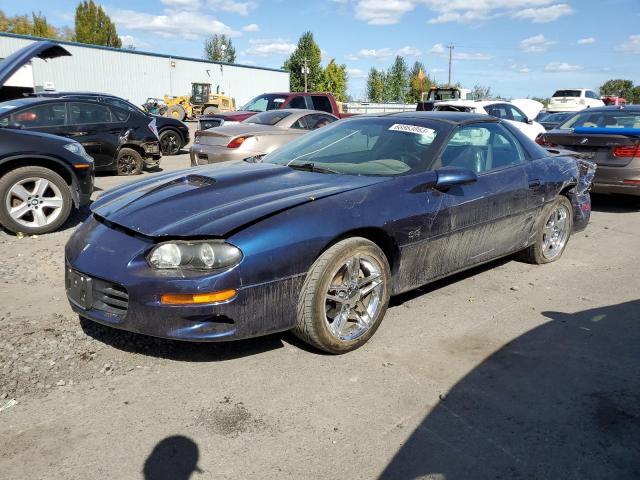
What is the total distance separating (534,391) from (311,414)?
126 cm

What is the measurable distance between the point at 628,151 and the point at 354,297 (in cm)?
603

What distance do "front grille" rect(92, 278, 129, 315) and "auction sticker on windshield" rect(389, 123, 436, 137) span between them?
2.50 metres

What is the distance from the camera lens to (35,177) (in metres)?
6.03

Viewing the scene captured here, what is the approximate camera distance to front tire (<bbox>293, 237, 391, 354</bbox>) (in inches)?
125

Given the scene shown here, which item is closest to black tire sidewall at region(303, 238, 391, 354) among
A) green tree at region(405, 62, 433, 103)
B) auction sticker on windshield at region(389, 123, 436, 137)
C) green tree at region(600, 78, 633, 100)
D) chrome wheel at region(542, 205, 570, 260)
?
auction sticker on windshield at region(389, 123, 436, 137)

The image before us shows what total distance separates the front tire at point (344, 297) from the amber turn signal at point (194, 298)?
476 mm

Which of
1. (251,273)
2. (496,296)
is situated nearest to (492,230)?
(496,296)

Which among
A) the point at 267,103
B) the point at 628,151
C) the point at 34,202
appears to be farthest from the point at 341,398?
the point at 267,103

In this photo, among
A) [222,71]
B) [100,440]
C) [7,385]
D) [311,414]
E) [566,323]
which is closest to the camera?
[100,440]

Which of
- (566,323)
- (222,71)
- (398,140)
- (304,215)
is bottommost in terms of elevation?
(566,323)

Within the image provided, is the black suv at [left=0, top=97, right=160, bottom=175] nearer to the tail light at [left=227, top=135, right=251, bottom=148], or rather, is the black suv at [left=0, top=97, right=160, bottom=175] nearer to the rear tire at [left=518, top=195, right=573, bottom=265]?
the tail light at [left=227, top=135, right=251, bottom=148]

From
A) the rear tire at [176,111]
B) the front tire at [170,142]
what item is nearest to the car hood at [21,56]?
the front tire at [170,142]

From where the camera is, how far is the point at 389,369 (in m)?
3.24

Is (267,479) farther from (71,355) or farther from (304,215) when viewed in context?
(71,355)
